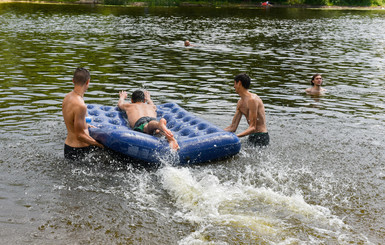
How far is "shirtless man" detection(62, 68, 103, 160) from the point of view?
6363 millimetres

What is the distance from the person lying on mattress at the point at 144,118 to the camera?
6.69 m

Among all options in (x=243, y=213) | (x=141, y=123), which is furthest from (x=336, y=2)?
(x=243, y=213)

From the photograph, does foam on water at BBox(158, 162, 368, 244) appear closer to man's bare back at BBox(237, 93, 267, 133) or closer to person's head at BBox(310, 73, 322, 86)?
man's bare back at BBox(237, 93, 267, 133)

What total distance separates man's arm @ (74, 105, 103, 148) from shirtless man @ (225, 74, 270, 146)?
263cm

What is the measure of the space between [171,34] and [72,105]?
1945 centimetres

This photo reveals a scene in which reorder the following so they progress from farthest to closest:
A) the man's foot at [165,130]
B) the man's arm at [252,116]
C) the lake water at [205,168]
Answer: the man's arm at [252,116] → the man's foot at [165,130] → the lake water at [205,168]

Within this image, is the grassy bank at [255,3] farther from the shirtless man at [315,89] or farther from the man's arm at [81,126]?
the man's arm at [81,126]

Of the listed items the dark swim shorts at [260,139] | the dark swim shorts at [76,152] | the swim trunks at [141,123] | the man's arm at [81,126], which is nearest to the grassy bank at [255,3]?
the swim trunks at [141,123]

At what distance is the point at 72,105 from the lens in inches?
250

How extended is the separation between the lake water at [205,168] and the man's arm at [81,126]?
0.40 meters

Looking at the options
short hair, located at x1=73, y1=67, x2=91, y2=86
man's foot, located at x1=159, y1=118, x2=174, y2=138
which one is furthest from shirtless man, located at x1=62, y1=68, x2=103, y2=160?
man's foot, located at x1=159, y1=118, x2=174, y2=138

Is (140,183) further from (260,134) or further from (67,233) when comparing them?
(260,134)

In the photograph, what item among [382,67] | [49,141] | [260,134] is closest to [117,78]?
[49,141]

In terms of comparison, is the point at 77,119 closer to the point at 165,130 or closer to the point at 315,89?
the point at 165,130
